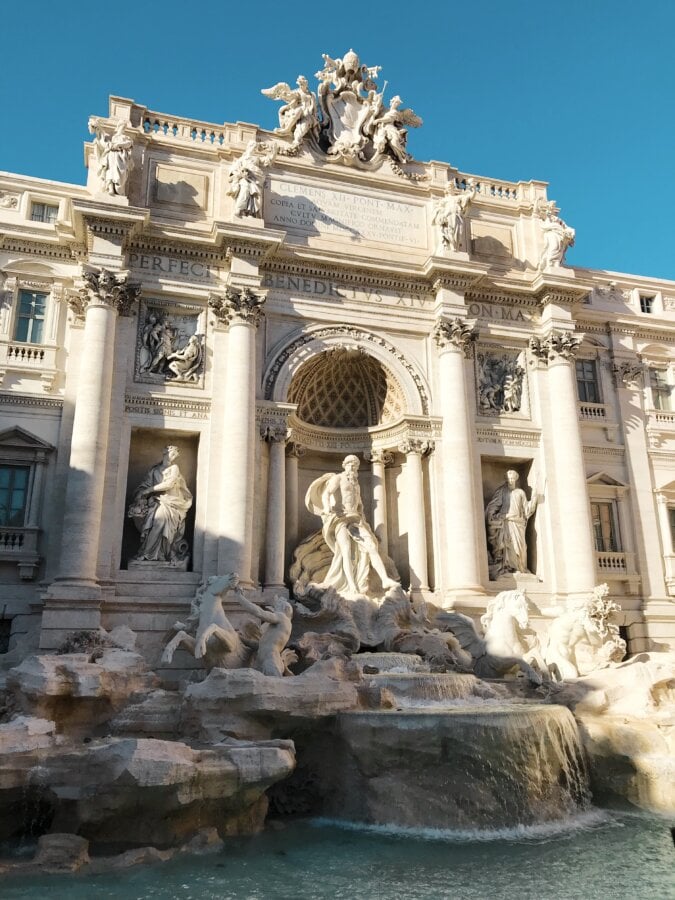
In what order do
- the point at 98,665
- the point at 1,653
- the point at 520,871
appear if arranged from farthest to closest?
1. the point at 1,653
2. the point at 98,665
3. the point at 520,871

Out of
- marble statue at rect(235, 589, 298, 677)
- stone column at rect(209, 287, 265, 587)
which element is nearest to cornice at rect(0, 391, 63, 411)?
stone column at rect(209, 287, 265, 587)

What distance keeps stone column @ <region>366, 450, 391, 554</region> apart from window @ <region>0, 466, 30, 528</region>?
7.94 m

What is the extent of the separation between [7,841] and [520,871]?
19.3 ft

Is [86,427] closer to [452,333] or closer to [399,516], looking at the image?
[399,516]

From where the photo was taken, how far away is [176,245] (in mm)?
17953

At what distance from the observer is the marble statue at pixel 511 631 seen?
1470 centimetres

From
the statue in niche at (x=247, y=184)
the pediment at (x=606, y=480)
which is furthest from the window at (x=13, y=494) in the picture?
the pediment at (x=606, y=480)

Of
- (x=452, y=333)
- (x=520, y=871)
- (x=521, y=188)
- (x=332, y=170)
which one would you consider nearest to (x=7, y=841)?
(x=520, y=871)

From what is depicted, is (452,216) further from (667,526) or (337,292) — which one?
(667,526)

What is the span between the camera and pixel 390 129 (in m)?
20.7

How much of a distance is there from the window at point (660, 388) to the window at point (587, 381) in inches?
69.8

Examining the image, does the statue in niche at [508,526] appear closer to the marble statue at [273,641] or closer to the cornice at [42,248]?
the marble statue at [273,641]

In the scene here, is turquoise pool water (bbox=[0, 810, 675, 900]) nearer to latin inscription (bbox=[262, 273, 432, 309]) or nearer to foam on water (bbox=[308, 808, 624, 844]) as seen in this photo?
foam on water (bbox=[308, 808, 624, 844])

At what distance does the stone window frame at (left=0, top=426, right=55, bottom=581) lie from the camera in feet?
51.0
